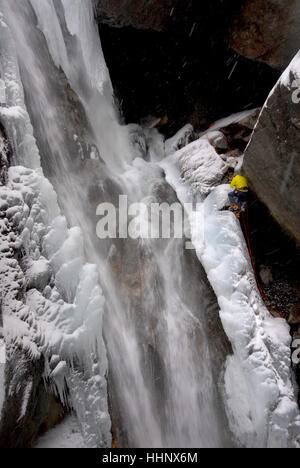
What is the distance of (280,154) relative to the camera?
4168 millimetres

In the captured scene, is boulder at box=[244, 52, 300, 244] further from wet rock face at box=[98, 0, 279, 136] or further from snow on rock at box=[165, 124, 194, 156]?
wet rock face at box=[98, 0, 279, 136]

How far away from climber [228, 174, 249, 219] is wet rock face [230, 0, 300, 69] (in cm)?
292

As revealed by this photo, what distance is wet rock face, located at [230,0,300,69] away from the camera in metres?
5.47

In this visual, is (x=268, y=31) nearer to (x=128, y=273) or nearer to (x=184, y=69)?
(x=184, y=69)

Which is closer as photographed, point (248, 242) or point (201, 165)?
point (248, 242)

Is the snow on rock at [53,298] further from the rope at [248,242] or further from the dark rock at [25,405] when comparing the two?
the rope at [248,242]

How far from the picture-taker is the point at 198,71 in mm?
7250

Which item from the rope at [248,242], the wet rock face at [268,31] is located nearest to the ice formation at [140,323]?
the rope at [248,242]

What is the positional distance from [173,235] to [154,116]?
4.07m

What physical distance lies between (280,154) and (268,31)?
10.5ft

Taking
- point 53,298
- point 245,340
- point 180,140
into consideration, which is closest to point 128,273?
point 53,298

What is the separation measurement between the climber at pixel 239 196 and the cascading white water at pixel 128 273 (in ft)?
3.56

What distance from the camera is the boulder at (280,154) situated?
12.6 ft
